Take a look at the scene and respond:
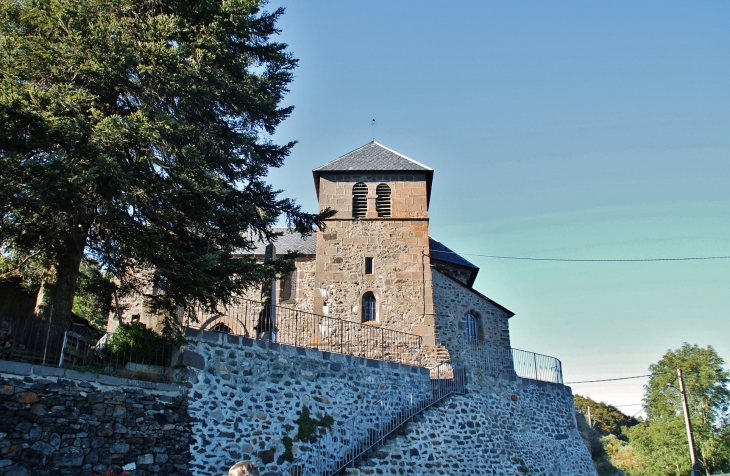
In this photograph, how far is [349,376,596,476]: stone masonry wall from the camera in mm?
13938

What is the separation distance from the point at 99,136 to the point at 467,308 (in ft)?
49.9

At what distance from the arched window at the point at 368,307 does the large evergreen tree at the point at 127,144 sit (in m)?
7.72

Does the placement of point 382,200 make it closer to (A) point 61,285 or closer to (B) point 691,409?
(A) point 61,285

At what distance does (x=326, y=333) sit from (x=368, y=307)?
269cm

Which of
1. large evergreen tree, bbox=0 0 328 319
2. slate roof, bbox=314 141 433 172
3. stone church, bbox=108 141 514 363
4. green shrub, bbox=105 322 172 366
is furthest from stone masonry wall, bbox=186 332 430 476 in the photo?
slate roof, bbox=314 141 433 172

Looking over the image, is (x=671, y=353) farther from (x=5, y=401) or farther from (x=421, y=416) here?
(x=5, y=401)

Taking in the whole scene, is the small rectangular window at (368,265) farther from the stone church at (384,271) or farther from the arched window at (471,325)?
the arched window at (471,325)

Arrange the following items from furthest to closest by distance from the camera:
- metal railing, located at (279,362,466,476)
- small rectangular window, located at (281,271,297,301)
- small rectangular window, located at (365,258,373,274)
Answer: small rectangular window, located at (281,271,297,301)
small rectangular window, located at (365,258,373,274)
metal railing, located at (279,362,466,476)

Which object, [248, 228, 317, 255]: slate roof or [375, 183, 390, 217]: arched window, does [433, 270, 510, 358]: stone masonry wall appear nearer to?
[375, 183, 390, 217]: arched window

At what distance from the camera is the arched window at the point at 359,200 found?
21984 mm

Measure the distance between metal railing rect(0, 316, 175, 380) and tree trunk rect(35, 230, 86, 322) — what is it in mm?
436

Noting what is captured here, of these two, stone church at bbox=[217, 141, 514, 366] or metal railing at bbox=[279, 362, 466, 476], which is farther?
stone church at bbox=[217, 141, 514, 366]

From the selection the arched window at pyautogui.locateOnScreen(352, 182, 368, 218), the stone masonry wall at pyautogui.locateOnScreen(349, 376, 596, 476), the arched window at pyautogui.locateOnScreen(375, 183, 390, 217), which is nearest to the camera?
the stone masonry wall at pyautogui.locateOnScreen(349, 376, 596, 476)

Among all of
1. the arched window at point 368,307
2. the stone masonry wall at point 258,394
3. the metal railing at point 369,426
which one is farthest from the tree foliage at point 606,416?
the stone masonry wall at point 258,394
